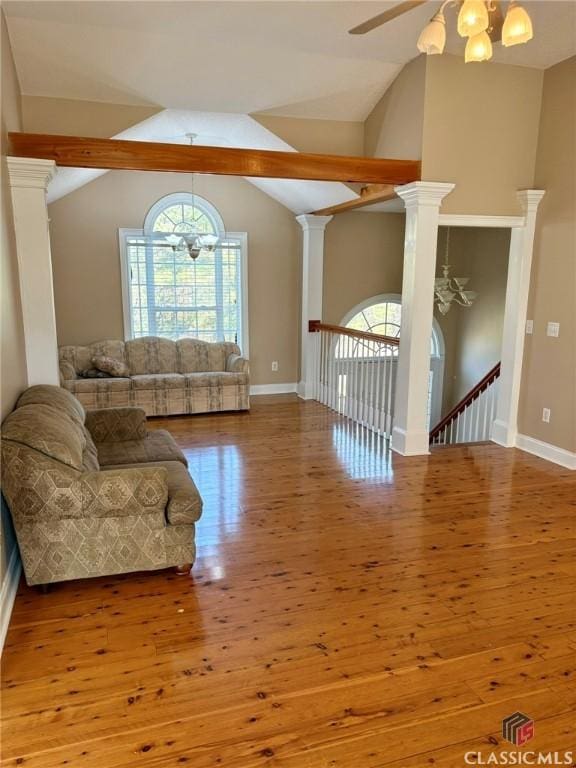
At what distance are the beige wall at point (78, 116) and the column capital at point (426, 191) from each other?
230 centimetres

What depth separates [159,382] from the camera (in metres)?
6.33

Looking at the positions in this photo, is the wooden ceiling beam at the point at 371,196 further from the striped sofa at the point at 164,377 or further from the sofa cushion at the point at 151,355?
the sofa cushion at the point at 151,355

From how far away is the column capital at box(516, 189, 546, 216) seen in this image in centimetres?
487

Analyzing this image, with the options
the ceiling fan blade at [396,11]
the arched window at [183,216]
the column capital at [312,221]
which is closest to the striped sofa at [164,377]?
the arched window at [183,216]

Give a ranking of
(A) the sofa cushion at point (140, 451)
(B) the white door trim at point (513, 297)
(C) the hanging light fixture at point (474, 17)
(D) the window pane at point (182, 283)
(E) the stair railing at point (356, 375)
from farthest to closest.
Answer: (D) the window pane at point (182, 283)
(E) the stair railing at point (356, 375)
(B) the white door trim at point (513, 297)
(A) the sofa cushion at point (140, 451)
(C) the hanging light fixture at point (474, 17)

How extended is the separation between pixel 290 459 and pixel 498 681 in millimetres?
2906

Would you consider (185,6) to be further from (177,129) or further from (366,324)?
(366,324)

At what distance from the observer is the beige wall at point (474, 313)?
7.63 meters

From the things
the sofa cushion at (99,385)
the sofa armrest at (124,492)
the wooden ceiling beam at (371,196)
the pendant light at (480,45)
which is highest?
the pendant light at (480,45)

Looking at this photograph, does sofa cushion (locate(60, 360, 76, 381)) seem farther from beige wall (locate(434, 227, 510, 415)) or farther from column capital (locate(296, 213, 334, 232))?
beige wall (locate(434, 227, 510, 415))

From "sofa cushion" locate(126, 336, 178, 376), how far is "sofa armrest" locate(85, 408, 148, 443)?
2703mm

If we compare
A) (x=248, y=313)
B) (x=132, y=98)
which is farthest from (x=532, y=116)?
(x=248, y=313)

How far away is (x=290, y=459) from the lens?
195 inches

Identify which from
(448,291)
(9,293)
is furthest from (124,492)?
(448,291)
